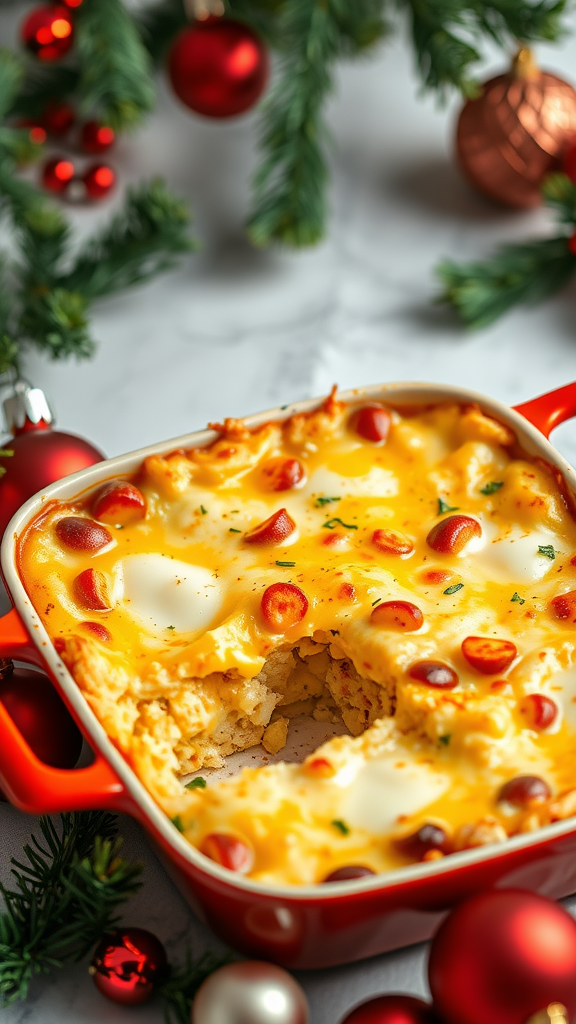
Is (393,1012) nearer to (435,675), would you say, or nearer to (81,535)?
(435,675)

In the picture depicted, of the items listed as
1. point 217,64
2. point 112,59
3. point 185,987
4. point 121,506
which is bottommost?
point 185,987

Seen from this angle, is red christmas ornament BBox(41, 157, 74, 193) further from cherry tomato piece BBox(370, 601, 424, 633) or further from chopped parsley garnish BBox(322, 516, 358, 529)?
cherry tomato piece BBox(370, 601, 424, 633)

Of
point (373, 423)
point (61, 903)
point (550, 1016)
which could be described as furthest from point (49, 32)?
point (550, 1016)

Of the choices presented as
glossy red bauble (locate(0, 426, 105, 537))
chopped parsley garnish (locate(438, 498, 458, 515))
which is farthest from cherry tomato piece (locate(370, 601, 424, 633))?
glossy red bauble (locate(0, 426, 105, 537))

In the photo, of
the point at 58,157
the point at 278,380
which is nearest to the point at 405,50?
the point at 58,157

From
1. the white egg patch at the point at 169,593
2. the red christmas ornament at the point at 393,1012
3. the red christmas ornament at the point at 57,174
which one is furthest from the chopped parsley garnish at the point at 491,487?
the red christmas ornament at the point at 57,174

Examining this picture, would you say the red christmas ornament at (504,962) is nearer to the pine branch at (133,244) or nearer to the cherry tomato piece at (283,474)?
the cherry tomato piece at (283,474)

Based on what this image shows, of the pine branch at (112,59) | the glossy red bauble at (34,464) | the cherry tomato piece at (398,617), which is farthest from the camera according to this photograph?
the pine branch at (112,59)
